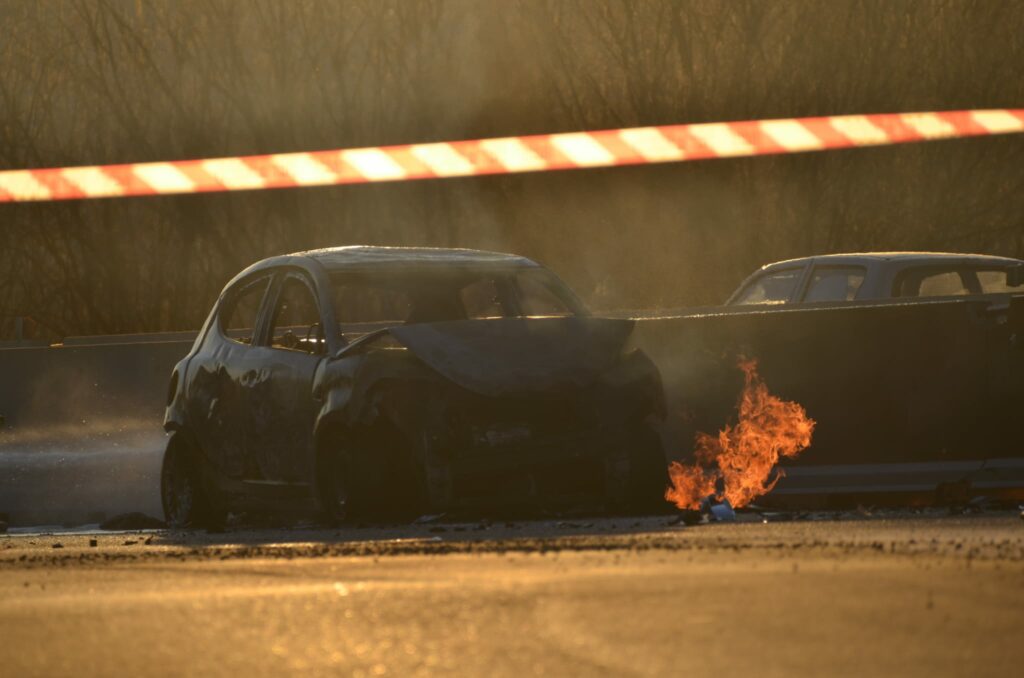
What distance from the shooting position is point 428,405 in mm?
13281

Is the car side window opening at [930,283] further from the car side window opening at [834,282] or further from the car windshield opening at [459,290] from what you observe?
the car windshield opening at [459,290]

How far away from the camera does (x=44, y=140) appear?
29.3 meters

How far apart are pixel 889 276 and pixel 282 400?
6144 millimetres

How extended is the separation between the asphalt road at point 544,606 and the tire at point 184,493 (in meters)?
2.87

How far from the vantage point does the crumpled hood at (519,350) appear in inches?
525

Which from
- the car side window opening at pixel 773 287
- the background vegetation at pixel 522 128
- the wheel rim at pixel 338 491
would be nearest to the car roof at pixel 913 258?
the car side window opening at pixel 773 287

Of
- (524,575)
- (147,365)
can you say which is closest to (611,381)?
(524,575)

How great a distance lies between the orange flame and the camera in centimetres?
1503

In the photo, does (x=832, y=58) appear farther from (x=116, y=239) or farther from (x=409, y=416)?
(x=409, y=416)

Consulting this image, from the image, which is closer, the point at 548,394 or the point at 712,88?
the point at 548,394

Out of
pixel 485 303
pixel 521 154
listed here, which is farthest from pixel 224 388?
pixel 521 154

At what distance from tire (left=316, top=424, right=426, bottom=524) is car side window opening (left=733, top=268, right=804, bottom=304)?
6773 millimetres

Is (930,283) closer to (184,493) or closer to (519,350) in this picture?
(519,350)

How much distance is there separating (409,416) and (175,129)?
632 inches
